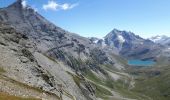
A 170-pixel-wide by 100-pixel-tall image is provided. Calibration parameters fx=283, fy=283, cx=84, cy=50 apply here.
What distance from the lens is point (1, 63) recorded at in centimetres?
6003

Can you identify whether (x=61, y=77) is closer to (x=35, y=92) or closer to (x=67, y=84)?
(x=67, y=84)

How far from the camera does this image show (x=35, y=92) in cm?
5325

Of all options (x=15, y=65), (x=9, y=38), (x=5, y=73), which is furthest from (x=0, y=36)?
(x=5, y=73)

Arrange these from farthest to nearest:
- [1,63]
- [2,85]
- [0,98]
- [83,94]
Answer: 1. [83,94]
2. [1,63]
3. [2,85]
4. [0,98]

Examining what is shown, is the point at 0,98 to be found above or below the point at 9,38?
below

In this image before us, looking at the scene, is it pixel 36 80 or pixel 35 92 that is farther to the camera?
pixel 36 80

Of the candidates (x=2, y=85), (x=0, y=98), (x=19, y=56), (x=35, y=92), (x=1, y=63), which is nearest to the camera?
(x=0, y=98)

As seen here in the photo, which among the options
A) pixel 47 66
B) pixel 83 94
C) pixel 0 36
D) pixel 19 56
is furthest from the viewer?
pixel 83 94

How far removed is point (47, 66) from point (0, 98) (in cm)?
5759

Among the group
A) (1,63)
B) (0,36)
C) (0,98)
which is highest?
(0,36)

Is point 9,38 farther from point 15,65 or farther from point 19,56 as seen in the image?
point 15,65

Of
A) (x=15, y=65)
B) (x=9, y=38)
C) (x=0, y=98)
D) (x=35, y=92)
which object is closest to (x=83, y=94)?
(x=9, y=38)

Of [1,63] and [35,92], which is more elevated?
[1,63]

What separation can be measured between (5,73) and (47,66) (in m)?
39.1
